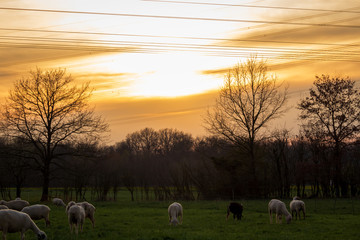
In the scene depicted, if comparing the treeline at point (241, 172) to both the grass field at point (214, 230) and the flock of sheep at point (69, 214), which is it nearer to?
the flock of sheep at point (69, 214)

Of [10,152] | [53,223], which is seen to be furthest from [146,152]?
[53,223]

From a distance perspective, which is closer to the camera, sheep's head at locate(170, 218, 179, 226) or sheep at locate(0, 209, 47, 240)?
sheep at locate(0, 209, 47, 240)

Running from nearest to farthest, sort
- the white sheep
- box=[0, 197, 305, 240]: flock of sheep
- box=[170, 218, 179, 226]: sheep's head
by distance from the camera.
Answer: box=[0, 197, 305, 240]: flock of sheep
box=[170, 218, 179, 226]: sheep's head
the white sheep

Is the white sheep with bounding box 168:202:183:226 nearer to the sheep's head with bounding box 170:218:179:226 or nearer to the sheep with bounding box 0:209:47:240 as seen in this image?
the sheep's head with bounding box 170:218:179:226

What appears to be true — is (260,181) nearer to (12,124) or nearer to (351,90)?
(351,90)

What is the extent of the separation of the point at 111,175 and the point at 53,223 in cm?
2841

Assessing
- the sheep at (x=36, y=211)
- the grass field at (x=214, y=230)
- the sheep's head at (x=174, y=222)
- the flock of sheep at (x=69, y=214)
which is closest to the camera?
the flock of sheep at (x=69, y=214)

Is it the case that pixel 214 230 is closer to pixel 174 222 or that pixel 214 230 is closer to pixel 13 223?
pixel 174 222

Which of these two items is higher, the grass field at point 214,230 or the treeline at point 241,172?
the treeline at point 241,172

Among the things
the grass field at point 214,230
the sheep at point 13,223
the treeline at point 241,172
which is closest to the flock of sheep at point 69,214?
the sheep at point 13,223

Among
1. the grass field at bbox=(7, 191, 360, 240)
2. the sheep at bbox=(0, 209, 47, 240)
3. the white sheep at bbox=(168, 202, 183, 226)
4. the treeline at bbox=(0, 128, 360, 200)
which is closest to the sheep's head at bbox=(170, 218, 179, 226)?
the white sheep at bbox=(168, 202, 183, 226)

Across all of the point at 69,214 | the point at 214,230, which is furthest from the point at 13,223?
the point at 214,230

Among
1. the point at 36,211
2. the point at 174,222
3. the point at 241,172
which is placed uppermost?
the point at 241,172

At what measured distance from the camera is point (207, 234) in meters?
17.1
